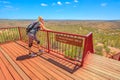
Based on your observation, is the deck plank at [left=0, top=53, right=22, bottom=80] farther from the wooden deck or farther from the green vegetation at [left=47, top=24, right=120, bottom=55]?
the green vegetation at [left=47, top=24, right=120, bottom=55]

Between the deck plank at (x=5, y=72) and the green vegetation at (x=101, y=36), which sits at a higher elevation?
the deck plank at (x=5, y=72)

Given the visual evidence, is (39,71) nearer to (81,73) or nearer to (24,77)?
(24,77)

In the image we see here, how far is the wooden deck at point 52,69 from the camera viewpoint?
341 cm

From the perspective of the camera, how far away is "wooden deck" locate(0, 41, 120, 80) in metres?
3.41

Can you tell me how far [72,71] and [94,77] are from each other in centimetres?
72

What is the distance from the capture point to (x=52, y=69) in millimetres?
3873

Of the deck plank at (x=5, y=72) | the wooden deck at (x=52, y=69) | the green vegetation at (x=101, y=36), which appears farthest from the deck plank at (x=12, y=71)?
the green vegetation at (x=101, y=36)

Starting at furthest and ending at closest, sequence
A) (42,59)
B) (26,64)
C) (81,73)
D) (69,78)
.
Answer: (42,59)
(26,64)
(81,73)
(69,78)

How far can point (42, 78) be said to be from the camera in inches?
132

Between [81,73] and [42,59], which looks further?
[42,59]

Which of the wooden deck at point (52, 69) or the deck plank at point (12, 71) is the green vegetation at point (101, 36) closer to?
the wooden deck at point (52, 69)

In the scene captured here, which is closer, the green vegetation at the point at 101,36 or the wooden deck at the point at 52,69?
the wooden deck at the point at 52,69

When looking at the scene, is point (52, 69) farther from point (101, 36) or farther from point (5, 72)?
point (101, 36)

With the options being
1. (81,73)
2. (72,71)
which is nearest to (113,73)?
(81,73)
